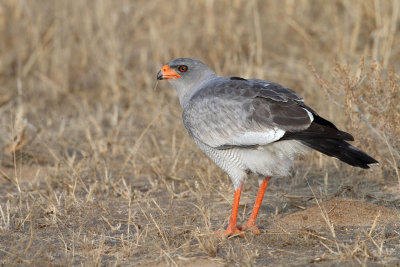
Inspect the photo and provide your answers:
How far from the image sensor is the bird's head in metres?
5.00

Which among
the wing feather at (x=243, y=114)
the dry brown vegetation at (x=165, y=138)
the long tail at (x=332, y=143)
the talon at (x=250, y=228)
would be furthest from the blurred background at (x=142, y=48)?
the long tail at (x=332, y=143)

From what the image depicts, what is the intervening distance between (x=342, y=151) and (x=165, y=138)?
2835 millimetres

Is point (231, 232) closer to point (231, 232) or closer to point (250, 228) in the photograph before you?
point (231, 232)

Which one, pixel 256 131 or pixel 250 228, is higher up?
pixel 256 131

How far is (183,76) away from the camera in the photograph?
5.00 meters

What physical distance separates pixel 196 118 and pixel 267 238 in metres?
1.00

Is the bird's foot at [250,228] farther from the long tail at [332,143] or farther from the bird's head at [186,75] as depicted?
the bird's head at [186,75]

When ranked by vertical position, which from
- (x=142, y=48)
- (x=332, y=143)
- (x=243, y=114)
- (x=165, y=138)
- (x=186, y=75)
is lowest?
(x=165, y=138)

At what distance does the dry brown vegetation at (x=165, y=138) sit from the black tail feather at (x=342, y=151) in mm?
426

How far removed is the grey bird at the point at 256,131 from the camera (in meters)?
3.98

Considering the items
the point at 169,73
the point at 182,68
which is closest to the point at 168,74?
the point at 169,73

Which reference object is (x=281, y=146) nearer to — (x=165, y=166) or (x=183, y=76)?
(x=183, y=76)

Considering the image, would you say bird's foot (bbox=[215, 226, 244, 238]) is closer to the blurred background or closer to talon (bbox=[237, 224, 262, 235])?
talon (bbox=[237, 224, 262, 235])

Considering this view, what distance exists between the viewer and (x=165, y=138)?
6.49 m
